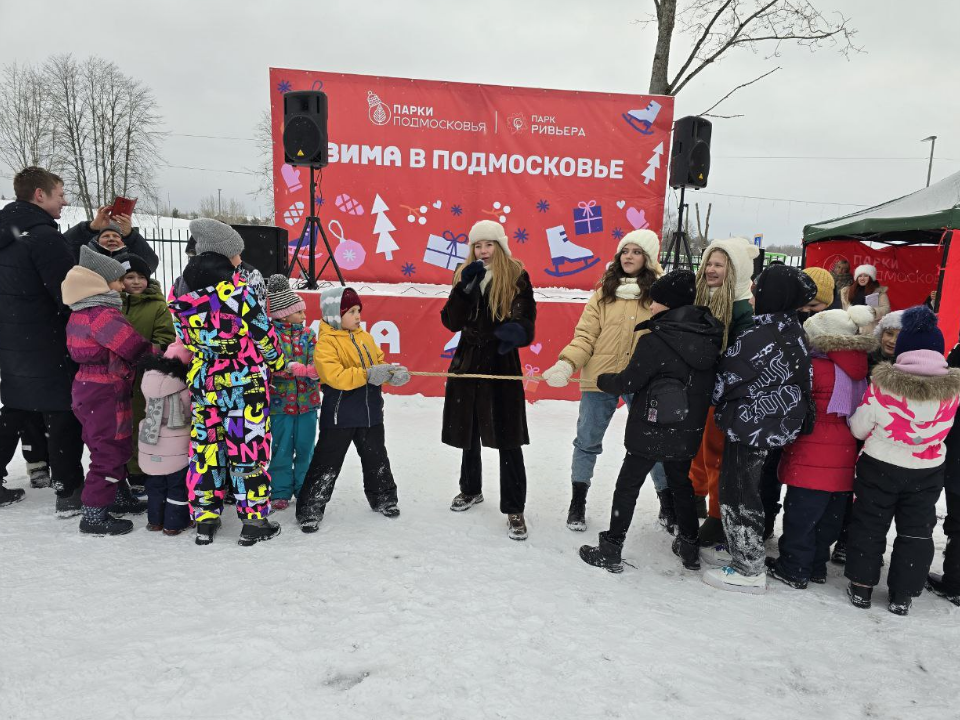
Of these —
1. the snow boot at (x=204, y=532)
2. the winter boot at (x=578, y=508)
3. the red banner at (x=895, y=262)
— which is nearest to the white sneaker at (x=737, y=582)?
the winter boot at (x=578, y=508)

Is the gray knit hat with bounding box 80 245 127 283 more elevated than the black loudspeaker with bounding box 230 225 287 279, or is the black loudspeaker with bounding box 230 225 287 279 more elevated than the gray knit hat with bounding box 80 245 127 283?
the black loudspeaker with bounding box 230 225 287 279

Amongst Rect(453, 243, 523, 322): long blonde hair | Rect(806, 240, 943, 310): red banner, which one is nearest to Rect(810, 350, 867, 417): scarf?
Rect(453, 243, 523, 322): long blonde hair

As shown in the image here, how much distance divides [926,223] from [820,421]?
3.34 m

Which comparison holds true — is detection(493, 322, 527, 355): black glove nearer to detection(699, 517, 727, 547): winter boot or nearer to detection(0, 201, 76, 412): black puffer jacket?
detection(699, 517, 727, 547): winter boot

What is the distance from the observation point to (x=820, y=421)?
272cm

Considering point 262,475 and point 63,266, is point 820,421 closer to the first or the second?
point 262,475

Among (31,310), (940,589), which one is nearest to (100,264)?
(31,310)

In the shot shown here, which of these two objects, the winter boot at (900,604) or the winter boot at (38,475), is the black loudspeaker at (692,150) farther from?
the winter boot at (38,475)

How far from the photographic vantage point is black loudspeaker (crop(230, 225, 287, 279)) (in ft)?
16.1

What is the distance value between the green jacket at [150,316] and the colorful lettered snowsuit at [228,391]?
66cm

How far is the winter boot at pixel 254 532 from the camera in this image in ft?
9.74

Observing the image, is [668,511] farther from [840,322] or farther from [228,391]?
[228,391]

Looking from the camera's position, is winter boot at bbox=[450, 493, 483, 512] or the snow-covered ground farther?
winter boot at bbox=[450, 493, 483, 512]

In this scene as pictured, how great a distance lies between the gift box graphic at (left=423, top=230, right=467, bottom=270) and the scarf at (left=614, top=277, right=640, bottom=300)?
392 centimetres
